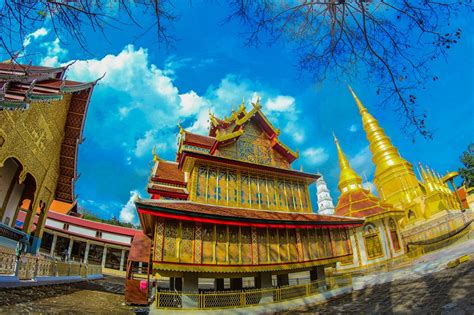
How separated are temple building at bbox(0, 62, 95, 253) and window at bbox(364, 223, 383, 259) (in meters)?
24.6

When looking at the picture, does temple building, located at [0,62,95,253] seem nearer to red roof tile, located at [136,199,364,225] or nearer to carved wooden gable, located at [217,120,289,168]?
red roof tile, located at [136,199,364,225]

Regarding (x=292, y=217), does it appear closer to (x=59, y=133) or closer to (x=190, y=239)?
(x=190, y=239)

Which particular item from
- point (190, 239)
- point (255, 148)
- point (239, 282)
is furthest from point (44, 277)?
point (255, 148)

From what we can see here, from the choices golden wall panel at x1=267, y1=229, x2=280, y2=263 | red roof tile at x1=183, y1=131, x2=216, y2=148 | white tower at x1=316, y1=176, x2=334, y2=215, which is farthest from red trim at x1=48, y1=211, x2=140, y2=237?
white tower at x1=316, y1=176, x2=334, y2=215

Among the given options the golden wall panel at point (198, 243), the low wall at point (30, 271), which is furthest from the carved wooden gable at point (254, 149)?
the low wall at point (30, 271)

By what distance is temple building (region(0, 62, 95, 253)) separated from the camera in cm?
991

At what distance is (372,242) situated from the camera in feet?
76.1

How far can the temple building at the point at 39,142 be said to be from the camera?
9914 millimetres

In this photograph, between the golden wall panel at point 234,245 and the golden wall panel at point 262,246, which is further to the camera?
the golden wall panel at point 262,246

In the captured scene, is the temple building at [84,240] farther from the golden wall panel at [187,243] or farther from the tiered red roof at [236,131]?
the golden wall panel at [187,243]

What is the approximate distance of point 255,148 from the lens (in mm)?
17578

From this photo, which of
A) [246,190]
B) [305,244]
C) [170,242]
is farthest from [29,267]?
[305,244]

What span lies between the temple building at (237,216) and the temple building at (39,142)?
5.26 metres

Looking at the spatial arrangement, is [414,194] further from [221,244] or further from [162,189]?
[162,189]
